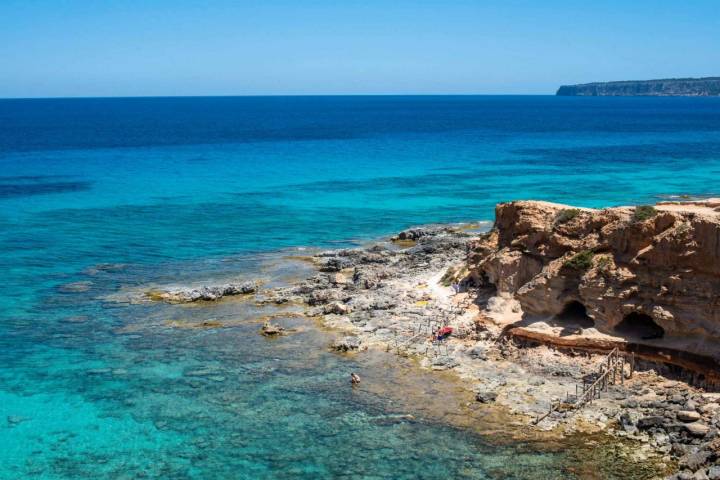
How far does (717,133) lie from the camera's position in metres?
146

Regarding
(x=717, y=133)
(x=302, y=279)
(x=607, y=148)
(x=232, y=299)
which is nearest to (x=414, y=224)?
(x=302, y=279)

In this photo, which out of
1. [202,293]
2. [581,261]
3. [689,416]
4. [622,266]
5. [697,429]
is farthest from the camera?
[202,293]

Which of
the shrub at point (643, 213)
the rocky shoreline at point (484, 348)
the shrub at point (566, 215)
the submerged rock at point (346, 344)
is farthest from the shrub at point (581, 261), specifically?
the submerged rock at point (346, 344)

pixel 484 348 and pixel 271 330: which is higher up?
pixel 484 348

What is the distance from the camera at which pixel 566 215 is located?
33500mm

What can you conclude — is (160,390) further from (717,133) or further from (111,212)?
(717,133)

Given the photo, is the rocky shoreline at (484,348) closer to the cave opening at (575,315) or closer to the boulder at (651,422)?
the boulder at (651,422)

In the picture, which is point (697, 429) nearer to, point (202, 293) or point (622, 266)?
point (622, 266)

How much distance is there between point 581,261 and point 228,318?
17911mm

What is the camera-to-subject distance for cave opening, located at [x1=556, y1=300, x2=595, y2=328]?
3198 centimetres

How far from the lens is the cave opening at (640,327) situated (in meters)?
29.9

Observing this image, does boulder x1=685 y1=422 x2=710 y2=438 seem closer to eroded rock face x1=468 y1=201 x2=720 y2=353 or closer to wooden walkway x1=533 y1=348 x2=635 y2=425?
wooden walkway x1=533 y1=348 x2=635 y2=425

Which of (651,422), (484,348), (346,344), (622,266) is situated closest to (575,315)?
(622,266)

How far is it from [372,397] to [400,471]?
18.0ft
